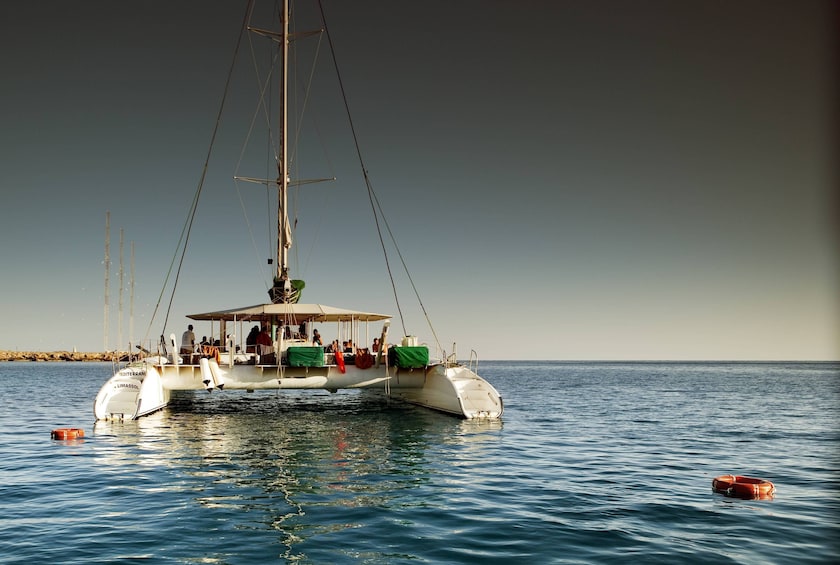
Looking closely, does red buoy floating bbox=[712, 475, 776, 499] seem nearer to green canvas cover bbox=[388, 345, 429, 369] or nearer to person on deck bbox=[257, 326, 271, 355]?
green canvas cover bbox=[388, 345, 429, 369]

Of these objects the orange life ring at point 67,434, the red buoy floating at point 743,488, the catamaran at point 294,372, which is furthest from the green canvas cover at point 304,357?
the red buoy floating at point 743,488

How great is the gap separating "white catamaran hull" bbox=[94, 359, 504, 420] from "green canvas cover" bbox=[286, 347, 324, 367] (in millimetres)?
362

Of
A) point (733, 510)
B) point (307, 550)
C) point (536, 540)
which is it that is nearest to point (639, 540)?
point (536, 540)

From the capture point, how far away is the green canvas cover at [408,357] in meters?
24.2

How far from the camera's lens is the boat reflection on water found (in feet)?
35.3

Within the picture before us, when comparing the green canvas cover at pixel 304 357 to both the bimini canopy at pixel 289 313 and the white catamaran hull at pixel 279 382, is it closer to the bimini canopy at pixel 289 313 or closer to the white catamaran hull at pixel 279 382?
the white catamaran hull at pixel 279 382

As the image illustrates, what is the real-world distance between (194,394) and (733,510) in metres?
32.3

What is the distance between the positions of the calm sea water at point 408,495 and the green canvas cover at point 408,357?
2.32 metres

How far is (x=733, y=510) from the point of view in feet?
35.6

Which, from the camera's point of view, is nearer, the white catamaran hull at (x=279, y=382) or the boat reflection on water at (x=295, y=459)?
the boat reflection on water at (x=295, y=459)

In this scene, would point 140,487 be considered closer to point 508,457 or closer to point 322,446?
point 322,446

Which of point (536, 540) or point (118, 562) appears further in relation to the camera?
point (536, 540)

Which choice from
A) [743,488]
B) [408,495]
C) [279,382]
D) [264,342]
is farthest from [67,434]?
[743,488]

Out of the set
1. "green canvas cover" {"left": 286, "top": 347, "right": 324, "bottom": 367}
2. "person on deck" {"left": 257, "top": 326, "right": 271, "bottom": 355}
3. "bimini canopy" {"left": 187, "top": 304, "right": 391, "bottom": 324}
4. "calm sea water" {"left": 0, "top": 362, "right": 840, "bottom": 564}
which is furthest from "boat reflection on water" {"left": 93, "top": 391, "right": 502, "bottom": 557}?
"bimini canopy" {"left": 187, "top": 304, "right": 391, "bottom": 324}
